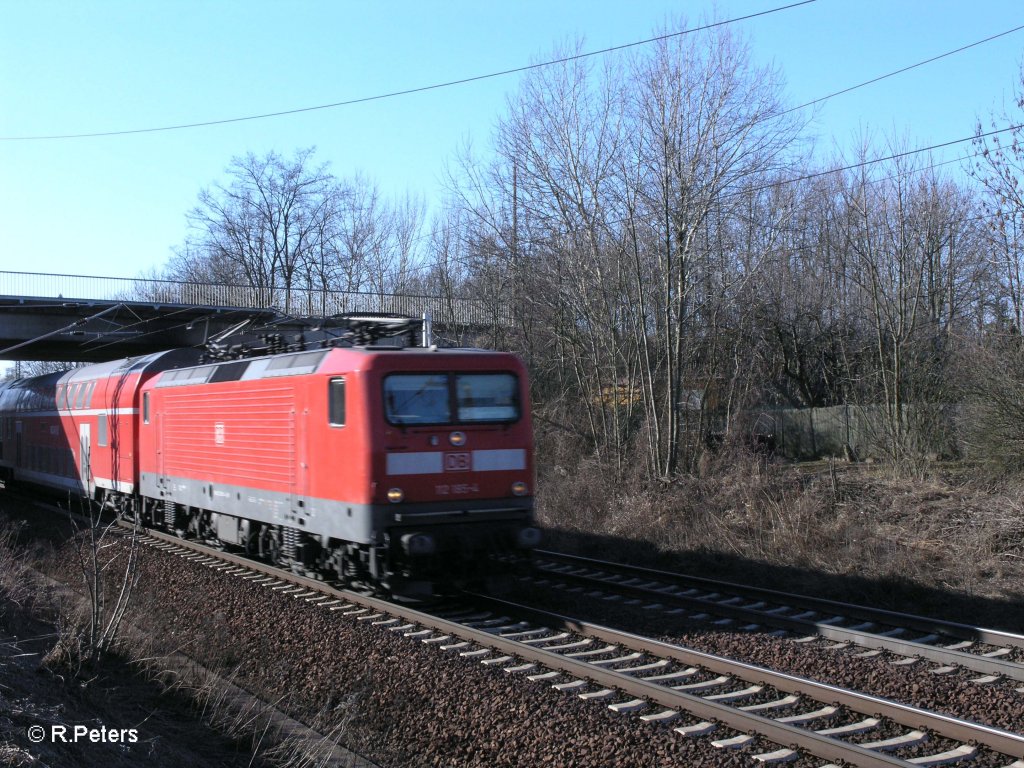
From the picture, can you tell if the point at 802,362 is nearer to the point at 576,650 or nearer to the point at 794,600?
the point at 794,600

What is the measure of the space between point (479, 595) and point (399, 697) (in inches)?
152

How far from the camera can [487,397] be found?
422 inches

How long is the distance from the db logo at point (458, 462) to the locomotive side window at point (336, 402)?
1212mm

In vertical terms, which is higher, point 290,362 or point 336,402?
point 290,362

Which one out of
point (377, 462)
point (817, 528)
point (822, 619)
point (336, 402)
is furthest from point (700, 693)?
point (817, 528)

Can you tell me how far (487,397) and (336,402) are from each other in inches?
66.8

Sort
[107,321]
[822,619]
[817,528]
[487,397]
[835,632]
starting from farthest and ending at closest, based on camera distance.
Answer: [107,321] < [817,528] < [487,397] < [822,619] < [835,632]

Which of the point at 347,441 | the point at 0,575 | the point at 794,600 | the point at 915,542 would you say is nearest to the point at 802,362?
the point at 915,542

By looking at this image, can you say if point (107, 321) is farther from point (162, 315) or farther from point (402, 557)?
point (402, 557)

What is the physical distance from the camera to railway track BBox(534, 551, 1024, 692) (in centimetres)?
802

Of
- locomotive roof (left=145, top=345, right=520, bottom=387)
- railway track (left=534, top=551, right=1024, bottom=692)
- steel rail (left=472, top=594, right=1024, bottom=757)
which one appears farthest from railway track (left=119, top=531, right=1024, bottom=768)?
locomotive roof (left=145, top=345, right=520, bottom=387)

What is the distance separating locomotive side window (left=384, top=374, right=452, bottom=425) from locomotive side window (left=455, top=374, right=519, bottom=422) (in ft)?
0.60

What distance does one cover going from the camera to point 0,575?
10289mm

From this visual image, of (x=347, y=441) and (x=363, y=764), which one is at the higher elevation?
(x=347, y=441)
